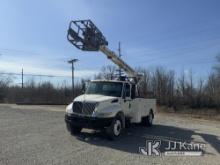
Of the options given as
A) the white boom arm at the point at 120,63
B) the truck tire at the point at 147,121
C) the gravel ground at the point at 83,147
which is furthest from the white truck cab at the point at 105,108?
the white boom arm at the point at 120,63

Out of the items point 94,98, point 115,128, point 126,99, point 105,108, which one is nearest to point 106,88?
point 126,99

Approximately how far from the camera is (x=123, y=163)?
9961 mm

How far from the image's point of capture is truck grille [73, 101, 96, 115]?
14.5 m

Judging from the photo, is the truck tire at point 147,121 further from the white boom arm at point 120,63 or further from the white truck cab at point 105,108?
the white boom arm at point 120,63

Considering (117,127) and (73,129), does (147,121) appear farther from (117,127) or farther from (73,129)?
(73,129)

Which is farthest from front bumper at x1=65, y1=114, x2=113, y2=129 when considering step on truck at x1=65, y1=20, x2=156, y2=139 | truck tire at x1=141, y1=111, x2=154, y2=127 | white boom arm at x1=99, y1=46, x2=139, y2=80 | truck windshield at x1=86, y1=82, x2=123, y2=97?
white boom arm at x1=99, y1=46, x2=139, y2=80

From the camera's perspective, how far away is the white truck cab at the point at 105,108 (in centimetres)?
1424

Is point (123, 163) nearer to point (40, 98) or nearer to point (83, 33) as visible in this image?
point (83, 33)

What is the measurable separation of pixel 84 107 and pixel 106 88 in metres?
1.85

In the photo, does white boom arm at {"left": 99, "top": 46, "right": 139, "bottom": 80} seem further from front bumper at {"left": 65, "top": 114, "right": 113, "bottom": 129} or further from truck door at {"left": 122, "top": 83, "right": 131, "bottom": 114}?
front bumper at {"left": 65, "top": 114, "right": 113, "bottom": 129}

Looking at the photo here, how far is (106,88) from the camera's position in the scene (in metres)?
16.1

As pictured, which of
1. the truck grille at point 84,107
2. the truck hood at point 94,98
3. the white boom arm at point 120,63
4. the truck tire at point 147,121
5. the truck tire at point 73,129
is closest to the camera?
the truck grille at point 84,107

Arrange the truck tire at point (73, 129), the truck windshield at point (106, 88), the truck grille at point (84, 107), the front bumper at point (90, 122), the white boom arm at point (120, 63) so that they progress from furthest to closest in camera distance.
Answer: the white boom arm at point (120, 63) < the truck windshield at point (106, 88) < the truck tire at point (73, 129) < the truck grille at point (84, 107) < the front bumper at point (90, 122)

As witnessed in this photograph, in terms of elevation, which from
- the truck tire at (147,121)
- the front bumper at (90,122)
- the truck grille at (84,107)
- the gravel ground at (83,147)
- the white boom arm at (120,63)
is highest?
the white boom arm at (120,63)
